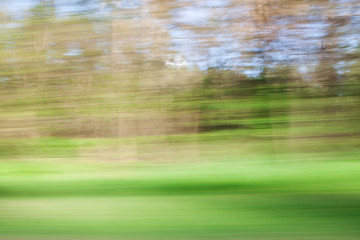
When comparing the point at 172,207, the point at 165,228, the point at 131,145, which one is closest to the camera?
the point at 165,228

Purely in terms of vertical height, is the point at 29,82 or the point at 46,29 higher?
the point at 46,29

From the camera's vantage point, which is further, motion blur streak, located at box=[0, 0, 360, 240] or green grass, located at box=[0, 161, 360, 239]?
motion blur streak, located at box=[0, 0, 360, 240]

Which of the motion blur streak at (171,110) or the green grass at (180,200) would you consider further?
the motion blur streak at (171,110)

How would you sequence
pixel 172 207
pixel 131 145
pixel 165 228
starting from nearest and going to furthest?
1. pixel 165 228
2. pixel 172 207
3. pixel 131 145

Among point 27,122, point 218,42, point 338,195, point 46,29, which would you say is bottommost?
point 338,195

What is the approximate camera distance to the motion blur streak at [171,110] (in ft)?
7.03

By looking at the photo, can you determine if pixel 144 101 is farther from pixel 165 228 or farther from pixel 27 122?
pixel 165 228

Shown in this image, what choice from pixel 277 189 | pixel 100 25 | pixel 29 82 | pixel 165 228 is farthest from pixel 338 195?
pixel 29 82

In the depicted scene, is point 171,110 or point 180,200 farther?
point 171,110

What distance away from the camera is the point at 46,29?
272cm

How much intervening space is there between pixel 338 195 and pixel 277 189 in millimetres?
326

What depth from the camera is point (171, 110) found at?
256cm

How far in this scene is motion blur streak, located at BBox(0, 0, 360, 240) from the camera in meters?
2.14

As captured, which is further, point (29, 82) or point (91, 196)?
point (29, 82)
